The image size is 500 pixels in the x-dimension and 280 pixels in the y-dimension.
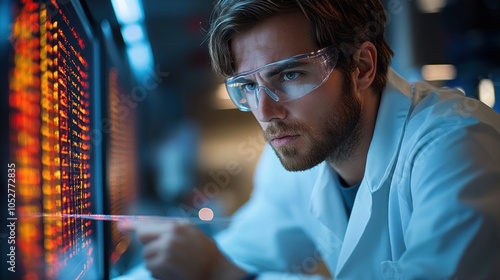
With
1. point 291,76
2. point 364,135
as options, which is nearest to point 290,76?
point 291,76

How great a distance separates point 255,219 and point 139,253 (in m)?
0.33

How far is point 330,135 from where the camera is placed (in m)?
1.01

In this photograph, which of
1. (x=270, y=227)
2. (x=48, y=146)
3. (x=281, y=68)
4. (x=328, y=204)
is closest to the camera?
(x=48, y=146)

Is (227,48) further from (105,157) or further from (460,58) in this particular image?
(460,58)

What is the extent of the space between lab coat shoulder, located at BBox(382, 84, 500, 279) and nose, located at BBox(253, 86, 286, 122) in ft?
0.89

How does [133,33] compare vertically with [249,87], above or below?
above

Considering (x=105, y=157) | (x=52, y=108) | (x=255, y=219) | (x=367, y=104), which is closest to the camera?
(x=52, y=108)

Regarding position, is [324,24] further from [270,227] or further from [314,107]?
[270,227]

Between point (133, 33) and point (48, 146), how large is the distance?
445 millimetres

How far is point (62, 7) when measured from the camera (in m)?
0.78

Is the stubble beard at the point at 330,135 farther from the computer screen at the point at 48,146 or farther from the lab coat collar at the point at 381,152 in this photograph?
the computer screen at the point at 48,146

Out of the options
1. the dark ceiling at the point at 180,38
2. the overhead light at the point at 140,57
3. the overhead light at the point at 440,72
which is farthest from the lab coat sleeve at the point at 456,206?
the overhead light at the point at 140,57

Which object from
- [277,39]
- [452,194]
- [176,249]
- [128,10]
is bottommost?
[176,249]

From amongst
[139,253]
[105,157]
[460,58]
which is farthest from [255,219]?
[460,58]
